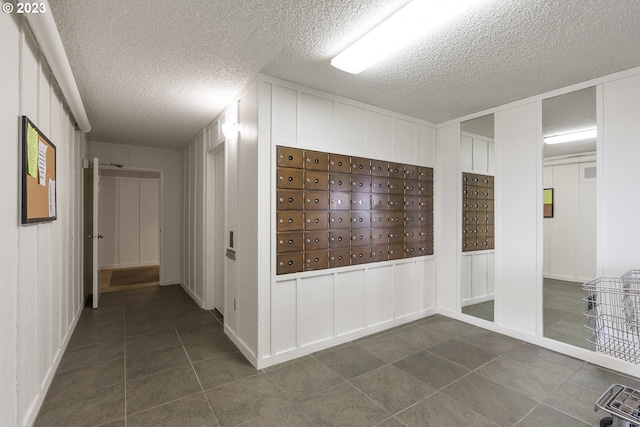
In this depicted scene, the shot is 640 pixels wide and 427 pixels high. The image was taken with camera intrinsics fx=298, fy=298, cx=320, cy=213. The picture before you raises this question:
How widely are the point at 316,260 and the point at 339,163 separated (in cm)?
104

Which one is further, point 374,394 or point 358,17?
point 374,394

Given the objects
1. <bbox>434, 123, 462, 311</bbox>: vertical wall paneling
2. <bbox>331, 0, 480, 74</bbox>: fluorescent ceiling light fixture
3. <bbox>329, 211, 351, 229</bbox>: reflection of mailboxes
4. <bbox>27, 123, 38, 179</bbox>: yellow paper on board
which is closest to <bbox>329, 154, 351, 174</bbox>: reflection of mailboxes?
<bbox>329, 211, 351, 229</bbox>: reflection of mailboxes

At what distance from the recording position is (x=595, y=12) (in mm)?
1837

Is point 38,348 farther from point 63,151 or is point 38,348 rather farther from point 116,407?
point 63,151

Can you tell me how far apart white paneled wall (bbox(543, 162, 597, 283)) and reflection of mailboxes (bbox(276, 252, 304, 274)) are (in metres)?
2.53

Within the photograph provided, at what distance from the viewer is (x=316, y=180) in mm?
2977

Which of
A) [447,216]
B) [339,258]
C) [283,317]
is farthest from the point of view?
[447,216]

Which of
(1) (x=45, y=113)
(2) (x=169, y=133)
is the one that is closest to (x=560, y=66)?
(1) (x=45, y=113)

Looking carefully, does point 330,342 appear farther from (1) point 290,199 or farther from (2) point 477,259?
(2) point 477,259

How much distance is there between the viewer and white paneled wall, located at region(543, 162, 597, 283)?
9.20 feet

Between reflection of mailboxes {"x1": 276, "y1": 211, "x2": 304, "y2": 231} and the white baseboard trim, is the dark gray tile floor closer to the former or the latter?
the white baseboard trim

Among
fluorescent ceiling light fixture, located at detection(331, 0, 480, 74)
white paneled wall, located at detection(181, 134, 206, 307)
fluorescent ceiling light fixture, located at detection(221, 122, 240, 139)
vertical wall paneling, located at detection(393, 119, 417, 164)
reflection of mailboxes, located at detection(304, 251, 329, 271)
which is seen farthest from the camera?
white paneled wall, located at detection(181, 134, 206, 307)

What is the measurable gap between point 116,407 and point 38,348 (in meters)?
0.66

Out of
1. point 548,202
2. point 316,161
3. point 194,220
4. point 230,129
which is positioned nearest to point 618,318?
point 548,202
